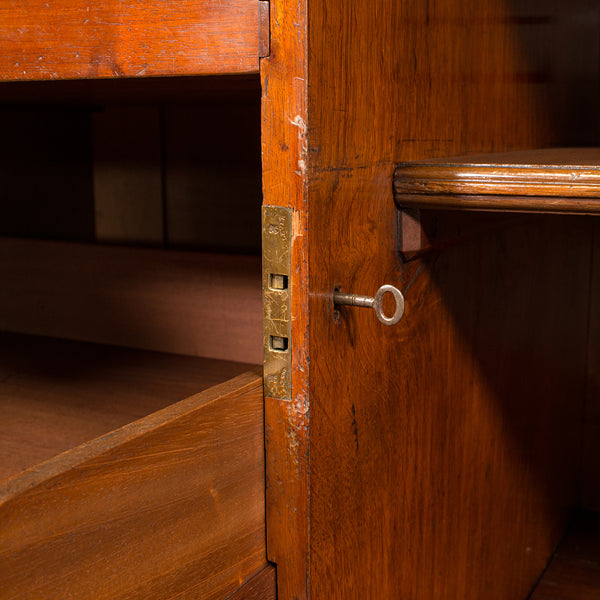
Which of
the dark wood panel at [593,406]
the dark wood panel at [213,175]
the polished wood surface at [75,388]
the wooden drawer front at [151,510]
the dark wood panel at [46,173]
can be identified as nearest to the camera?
the wooden drawer front at [151,510]

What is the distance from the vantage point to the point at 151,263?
1260 millimetres

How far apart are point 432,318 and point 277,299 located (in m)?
0.28

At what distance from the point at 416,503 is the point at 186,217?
665 millimetres

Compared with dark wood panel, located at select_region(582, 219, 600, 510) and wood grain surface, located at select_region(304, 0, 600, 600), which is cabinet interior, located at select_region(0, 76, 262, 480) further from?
dark wood panel, located at select_region(582, 219, 600, 510)

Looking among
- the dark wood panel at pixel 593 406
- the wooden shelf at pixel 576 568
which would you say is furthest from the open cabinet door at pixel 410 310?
the dark wood panel at pixel 593 406

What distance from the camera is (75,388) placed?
1.05m

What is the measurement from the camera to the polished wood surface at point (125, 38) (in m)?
0.63

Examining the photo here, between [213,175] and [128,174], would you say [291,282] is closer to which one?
[213,175]

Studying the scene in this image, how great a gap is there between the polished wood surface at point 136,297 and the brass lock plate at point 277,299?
486 millimetres

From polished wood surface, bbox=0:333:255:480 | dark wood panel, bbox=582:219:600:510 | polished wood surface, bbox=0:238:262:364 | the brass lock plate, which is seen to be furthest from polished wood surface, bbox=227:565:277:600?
dark wood panel, bbox=582:219:600:510

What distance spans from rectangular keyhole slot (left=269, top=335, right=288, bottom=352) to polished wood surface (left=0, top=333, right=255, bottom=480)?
0.97ft

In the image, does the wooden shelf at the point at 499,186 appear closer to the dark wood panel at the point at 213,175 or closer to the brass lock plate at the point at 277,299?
the brass lock plate at the point at 277,299

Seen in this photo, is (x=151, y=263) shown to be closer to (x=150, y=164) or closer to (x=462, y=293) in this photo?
(x=150, y=164)

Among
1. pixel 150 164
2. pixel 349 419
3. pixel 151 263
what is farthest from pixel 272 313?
pixel 150 164
